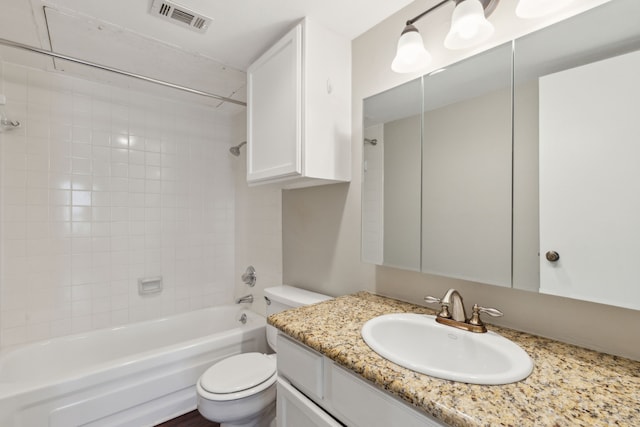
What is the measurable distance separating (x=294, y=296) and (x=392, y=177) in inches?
36.4

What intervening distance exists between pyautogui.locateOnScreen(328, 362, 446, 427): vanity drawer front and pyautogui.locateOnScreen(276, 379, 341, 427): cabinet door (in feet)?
0.18

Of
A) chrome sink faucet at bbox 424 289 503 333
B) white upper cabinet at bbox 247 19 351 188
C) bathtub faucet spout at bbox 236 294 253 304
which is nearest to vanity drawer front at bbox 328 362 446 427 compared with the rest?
chrome sink faucet at bbox 424 289 503 333

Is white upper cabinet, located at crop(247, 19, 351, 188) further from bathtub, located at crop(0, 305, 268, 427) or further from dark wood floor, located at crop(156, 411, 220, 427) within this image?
dark wood floor, located at crop(156, 411, 220, 427)

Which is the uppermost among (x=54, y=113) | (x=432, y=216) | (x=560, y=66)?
(x=54, y=113)

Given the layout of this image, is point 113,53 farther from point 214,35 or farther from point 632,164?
point 632,164

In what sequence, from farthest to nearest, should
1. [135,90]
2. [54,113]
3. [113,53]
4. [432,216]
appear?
[135,90]
[54,113]
[113,53]
[432,216]

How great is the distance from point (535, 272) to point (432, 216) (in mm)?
403

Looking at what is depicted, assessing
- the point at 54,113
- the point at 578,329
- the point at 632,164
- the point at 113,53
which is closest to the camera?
the point at 632,164

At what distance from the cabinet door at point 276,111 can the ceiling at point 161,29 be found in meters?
0.11

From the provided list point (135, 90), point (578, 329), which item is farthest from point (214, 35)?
Answer: point (578, 329)

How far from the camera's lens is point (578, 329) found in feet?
2.83

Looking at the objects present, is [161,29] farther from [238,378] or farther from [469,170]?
[238,378]

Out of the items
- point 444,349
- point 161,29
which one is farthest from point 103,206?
point 444,349

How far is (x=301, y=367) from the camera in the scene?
0.98 metres
